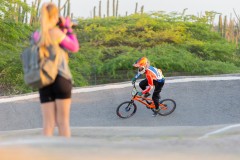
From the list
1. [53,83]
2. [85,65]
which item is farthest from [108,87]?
[53,83]

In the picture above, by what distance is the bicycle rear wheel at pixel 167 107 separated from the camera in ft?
42.4

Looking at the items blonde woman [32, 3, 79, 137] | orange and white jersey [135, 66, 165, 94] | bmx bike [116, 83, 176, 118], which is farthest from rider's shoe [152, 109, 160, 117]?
blonde woman [32, 3, 79, 137]

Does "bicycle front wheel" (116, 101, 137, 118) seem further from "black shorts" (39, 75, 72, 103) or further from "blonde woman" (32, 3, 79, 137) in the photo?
"black shorts" (39, 75, 72, 103)

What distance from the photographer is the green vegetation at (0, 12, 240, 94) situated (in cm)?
2002

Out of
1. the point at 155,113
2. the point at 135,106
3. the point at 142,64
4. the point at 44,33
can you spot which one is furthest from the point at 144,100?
A: the point at 44,33

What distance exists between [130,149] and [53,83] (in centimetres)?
207

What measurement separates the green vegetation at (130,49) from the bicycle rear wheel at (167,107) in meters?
7.54

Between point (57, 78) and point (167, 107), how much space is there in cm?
862

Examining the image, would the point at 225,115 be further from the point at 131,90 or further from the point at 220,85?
the point at 131,90

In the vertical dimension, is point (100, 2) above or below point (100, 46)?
above

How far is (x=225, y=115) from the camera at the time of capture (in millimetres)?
12805

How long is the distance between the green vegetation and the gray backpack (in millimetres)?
14796

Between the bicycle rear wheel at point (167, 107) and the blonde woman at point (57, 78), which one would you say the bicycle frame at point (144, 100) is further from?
the blonde woman at point (57, 78)

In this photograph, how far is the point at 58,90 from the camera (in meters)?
4.60
